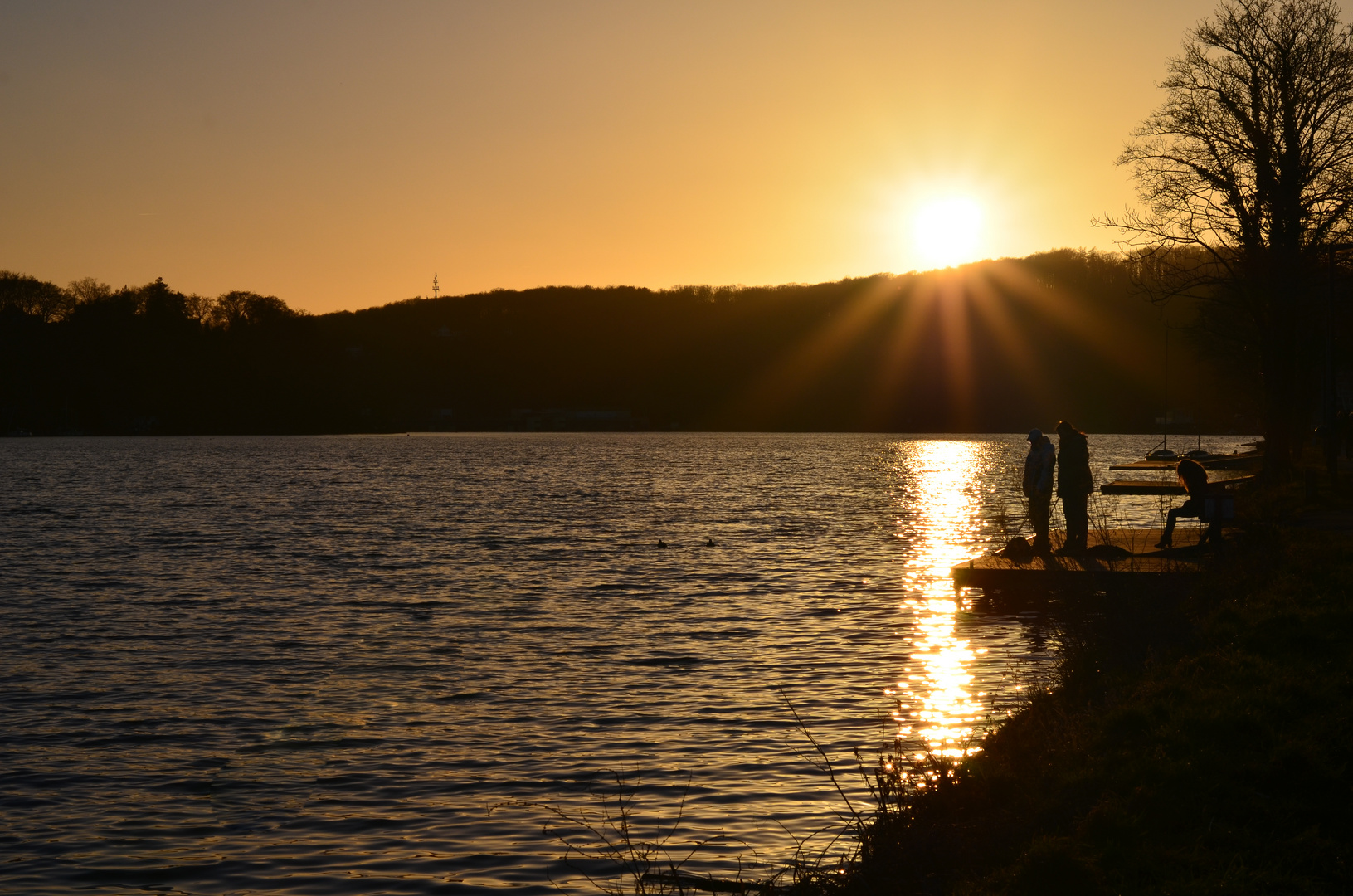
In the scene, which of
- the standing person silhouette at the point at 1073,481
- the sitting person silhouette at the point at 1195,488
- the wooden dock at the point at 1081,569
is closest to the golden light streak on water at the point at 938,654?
the wooden dock at the point at 1081,569

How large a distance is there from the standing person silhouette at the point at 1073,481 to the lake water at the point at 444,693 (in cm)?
240

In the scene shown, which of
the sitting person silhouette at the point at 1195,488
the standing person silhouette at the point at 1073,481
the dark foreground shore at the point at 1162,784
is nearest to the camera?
the dark foreground shore at the point at 1162,784

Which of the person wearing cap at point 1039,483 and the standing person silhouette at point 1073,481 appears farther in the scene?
the person wearing cap at point 1039,483

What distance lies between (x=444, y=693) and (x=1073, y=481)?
11.6 m

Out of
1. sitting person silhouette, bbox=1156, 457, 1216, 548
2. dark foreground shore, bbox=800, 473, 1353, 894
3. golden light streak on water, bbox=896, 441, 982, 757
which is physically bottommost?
golden light streak on water, bbox=896, 441, 982, 757

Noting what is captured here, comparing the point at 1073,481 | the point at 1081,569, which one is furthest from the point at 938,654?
the point at 1073,481

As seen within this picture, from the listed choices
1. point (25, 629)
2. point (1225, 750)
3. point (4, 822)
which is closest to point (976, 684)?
point (1225, 750)

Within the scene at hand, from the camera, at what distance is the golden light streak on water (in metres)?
12.2

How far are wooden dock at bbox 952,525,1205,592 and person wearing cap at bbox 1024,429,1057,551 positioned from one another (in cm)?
61

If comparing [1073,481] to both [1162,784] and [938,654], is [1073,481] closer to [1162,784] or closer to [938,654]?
[938,654]

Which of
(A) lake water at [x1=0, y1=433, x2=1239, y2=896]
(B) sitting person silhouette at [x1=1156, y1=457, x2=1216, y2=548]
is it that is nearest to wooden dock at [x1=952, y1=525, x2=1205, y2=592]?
(B) sitting person silhouette at [x1=1156, y1=457, x2=1216, y2=548]

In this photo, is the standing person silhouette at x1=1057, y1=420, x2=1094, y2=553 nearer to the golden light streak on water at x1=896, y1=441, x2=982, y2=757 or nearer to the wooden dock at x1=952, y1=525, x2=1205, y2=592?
the wooden dock at x1=952, y1=525, x2=1205, y2=592

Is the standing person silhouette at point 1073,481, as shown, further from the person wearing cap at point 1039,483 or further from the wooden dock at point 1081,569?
the wooden dock at point 1081,569

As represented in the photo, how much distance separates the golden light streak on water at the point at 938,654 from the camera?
12242 millimetres
